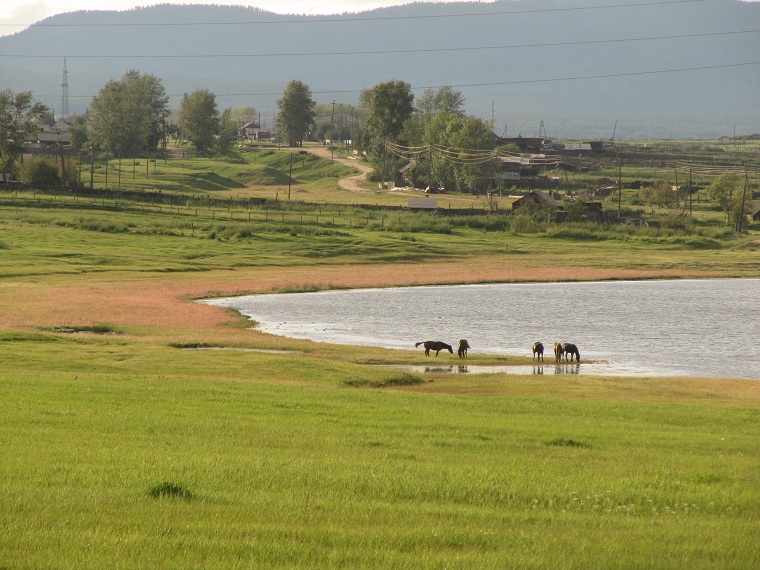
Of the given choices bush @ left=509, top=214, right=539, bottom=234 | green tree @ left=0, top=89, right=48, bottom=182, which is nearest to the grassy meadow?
bush @ left=509, top=214, right=539, bottom=234

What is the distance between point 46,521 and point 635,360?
3963 cm

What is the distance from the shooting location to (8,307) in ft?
191

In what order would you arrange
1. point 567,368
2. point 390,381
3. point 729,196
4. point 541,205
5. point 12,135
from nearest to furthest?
point 390,381
point 567,368
point 541,205
point 729,196
point 12,135

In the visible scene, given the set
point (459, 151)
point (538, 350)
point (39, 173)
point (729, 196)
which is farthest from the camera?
point (459, 151)

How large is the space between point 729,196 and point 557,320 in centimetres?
10360

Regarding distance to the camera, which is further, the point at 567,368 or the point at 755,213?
the point at 755,213

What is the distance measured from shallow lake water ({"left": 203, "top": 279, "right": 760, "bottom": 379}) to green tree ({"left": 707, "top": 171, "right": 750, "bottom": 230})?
5424 centimetres

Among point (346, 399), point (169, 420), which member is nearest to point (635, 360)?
point (346, 399)

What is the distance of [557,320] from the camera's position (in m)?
64.0

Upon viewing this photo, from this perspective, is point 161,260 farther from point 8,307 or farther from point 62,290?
point 8,307

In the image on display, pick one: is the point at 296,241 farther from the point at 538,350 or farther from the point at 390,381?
the point at 390,381

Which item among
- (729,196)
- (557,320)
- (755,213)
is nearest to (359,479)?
(557,320)

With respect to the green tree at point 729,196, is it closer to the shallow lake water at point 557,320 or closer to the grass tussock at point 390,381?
the shallow lake water at point 557,320

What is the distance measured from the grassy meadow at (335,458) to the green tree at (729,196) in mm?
99733
